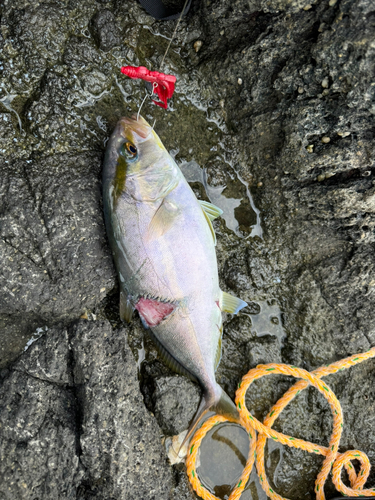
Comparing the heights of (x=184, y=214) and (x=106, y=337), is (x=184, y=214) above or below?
above

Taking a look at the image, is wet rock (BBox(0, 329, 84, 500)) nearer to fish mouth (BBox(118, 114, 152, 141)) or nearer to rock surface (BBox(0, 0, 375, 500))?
rock surface (BBox(0, 0, 375, 500))

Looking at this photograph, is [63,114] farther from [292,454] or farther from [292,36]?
[292,454]

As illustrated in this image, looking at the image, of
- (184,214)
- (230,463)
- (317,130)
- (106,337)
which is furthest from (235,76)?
(230,463)

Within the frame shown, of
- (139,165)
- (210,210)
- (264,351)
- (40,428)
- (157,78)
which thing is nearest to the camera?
(40,428)

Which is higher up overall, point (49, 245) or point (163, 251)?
point (49, 245)

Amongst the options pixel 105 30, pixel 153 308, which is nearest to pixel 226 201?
pixel 153 308

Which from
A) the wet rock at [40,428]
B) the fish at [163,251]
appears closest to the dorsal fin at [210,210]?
the fish at [163,251]

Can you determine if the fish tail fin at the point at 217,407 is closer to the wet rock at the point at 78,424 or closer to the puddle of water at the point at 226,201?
the wet rock at the point at 78,424

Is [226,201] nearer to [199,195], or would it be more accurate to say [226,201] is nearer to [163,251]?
[199,195]
